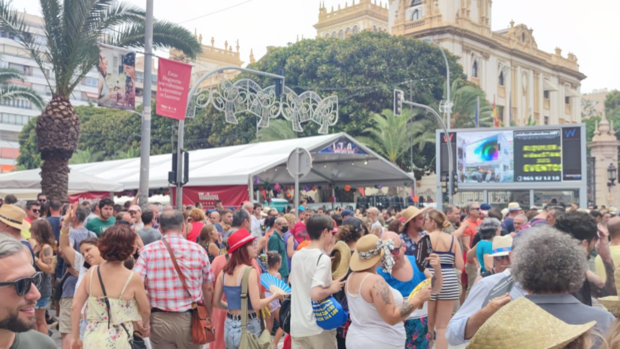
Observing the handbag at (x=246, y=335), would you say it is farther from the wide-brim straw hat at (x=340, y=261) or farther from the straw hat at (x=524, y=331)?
the straw hat at (x=524, y=331)

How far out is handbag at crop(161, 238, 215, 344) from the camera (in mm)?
5496

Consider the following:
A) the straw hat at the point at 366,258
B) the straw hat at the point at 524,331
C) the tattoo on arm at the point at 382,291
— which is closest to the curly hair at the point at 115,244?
the straw hat at the point at 366,258

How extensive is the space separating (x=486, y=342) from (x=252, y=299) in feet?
11.8

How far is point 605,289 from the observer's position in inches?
191

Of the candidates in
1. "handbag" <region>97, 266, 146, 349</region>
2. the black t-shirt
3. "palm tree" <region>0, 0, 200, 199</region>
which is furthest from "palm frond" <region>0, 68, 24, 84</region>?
the black t-shirt

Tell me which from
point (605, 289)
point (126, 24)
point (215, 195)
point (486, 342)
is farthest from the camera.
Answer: point (215, 195)

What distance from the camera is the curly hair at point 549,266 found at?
304 cm

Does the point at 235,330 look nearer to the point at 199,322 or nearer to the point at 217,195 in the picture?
the point at 199,322

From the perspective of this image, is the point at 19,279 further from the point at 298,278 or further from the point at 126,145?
the point at 126,145

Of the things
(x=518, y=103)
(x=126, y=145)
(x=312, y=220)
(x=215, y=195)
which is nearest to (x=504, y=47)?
(x=518, y=103)

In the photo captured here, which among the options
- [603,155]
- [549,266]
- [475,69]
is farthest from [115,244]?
[475,69]

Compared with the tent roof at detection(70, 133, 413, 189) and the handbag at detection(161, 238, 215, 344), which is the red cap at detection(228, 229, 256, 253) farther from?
the tent roof at detection(70, 133, 413, 189)

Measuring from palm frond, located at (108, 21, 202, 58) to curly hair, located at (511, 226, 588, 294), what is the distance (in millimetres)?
16375

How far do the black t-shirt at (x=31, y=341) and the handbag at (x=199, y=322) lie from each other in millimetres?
2778
